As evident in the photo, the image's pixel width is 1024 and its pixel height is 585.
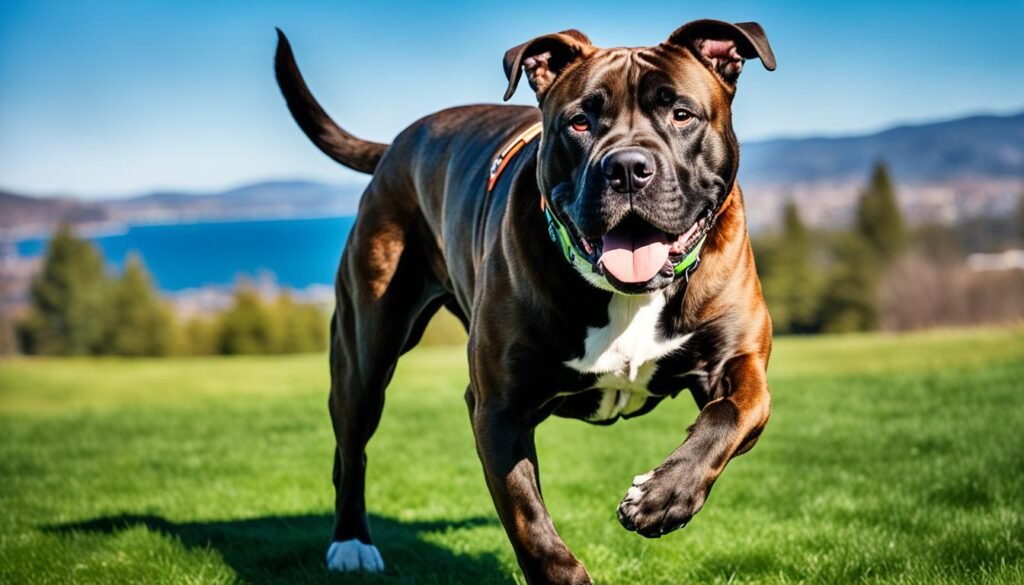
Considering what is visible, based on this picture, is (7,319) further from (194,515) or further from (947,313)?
(194,515)

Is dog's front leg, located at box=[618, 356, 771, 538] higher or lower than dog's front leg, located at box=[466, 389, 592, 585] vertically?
higher

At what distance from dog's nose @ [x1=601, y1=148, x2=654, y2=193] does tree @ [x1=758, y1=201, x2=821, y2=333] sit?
87331mm

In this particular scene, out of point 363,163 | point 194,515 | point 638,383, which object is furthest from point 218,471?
point 638,383

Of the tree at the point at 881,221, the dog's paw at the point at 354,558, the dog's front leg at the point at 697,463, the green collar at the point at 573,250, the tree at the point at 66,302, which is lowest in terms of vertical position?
the tree at the point at 881,221

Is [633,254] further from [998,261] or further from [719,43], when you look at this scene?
[998,261]

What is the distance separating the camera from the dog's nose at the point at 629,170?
Result: 11.4ft

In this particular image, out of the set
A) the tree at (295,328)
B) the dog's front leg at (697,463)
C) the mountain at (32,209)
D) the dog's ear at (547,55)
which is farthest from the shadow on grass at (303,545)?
the mountain at (32,209)

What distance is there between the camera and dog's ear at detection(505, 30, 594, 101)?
405 centimetres

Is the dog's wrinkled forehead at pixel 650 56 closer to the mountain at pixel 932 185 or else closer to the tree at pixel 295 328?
the tree at pixel 295 328

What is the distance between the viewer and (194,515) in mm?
6879

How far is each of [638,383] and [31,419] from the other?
12488 millimetres

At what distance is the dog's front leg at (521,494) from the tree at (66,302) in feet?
264

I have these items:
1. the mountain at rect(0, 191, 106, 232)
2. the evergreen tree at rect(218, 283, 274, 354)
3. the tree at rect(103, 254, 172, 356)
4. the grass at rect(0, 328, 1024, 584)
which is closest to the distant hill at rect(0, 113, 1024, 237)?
the mountain at rect(0, 191, 106, 232)

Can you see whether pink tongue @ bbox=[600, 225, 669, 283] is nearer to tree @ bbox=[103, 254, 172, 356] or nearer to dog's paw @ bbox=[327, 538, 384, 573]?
dog's paw @ bbox=[327, 538, 384, 573]
